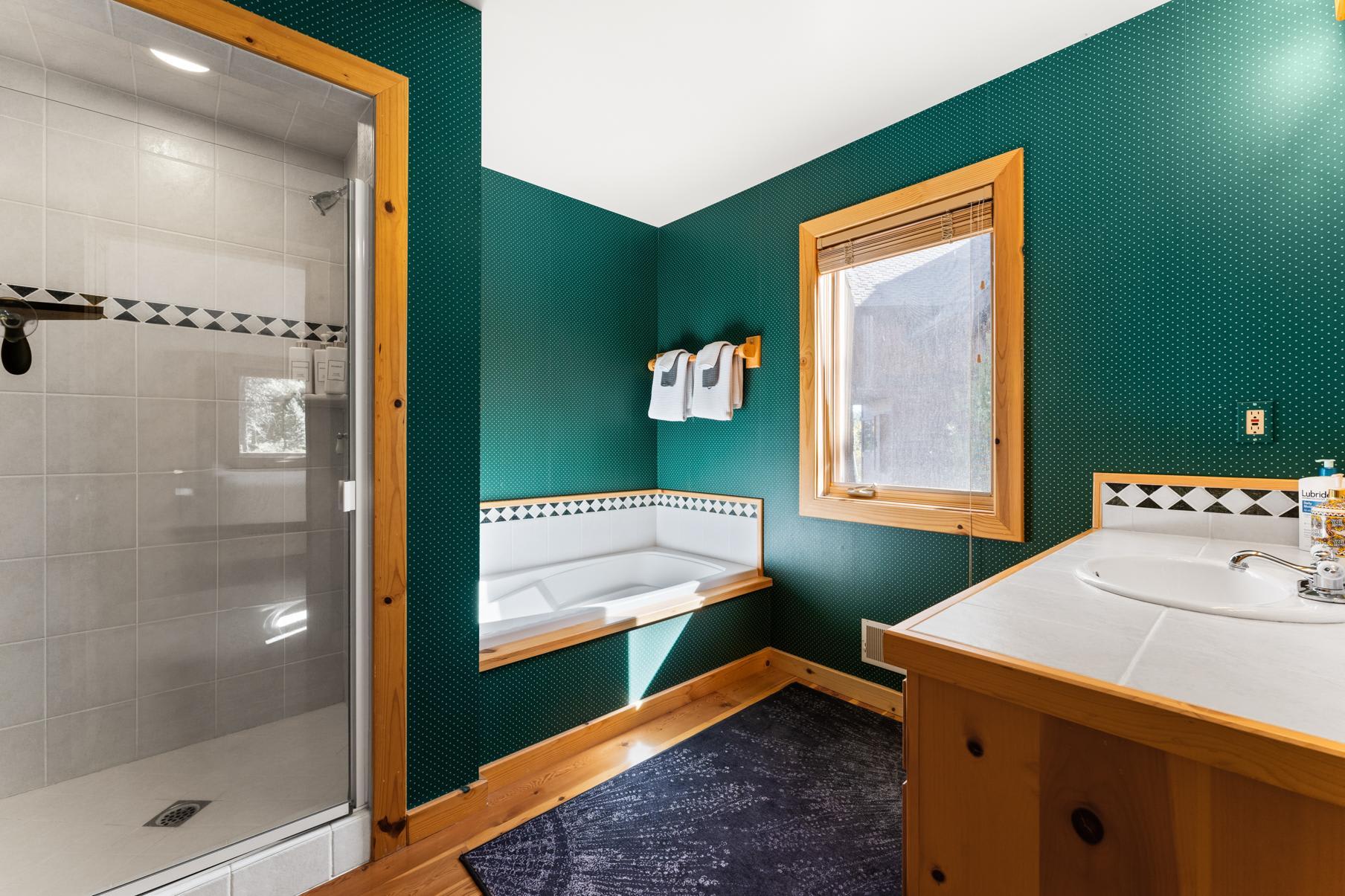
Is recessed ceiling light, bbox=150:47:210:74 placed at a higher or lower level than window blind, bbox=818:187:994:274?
higher

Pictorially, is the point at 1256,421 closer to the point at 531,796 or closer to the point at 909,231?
the point at 909,231

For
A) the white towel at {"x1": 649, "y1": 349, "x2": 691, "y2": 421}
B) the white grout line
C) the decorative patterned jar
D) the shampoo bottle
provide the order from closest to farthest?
1. the white grout line
2. the decorative patterned jar
3. the shampoo bottle
4. the white towel at {"x1": 649, "y1": 349, "x2": 691, "y2": 421}

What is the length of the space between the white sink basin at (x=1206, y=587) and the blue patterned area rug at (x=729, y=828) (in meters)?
0.93

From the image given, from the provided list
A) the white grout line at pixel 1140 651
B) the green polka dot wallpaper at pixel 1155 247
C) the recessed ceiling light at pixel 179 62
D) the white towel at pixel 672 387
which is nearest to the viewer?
the white grout line at pixel 1140 651

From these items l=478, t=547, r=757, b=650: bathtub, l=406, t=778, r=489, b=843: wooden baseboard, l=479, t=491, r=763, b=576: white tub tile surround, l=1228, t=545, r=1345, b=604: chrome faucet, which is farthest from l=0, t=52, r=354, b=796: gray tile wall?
l=1228, t=545, r=1345, b=604: chrome faucet

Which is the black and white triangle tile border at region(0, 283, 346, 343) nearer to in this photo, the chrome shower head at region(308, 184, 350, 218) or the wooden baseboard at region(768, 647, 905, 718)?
the chrome shower head at region(308, 184, 350, 218)

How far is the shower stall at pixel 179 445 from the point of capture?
1.45m

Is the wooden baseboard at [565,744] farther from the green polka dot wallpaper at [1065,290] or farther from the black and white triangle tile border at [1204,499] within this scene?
the black and white triangle tile border at [1204,499]

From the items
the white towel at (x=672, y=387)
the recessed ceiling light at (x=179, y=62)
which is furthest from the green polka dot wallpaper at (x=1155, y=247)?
the recessed ceiling light at (x=179, y=62)

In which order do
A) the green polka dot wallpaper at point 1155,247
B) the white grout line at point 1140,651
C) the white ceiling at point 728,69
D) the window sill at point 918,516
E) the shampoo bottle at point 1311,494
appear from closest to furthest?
the white grout line at point 1140,651 < the shampoo bottle at point 1311,494 < the green polka dot wallpaper at point 1155,247 < the white ceiling at point 728,69 < the window sill at point 918,516

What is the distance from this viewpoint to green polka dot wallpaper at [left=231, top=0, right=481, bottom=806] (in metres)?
1.59

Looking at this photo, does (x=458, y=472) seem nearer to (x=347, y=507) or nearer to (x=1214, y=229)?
(x=347, y=507)

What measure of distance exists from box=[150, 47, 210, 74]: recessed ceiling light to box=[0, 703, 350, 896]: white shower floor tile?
1.69 m

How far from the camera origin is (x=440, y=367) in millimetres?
1662
